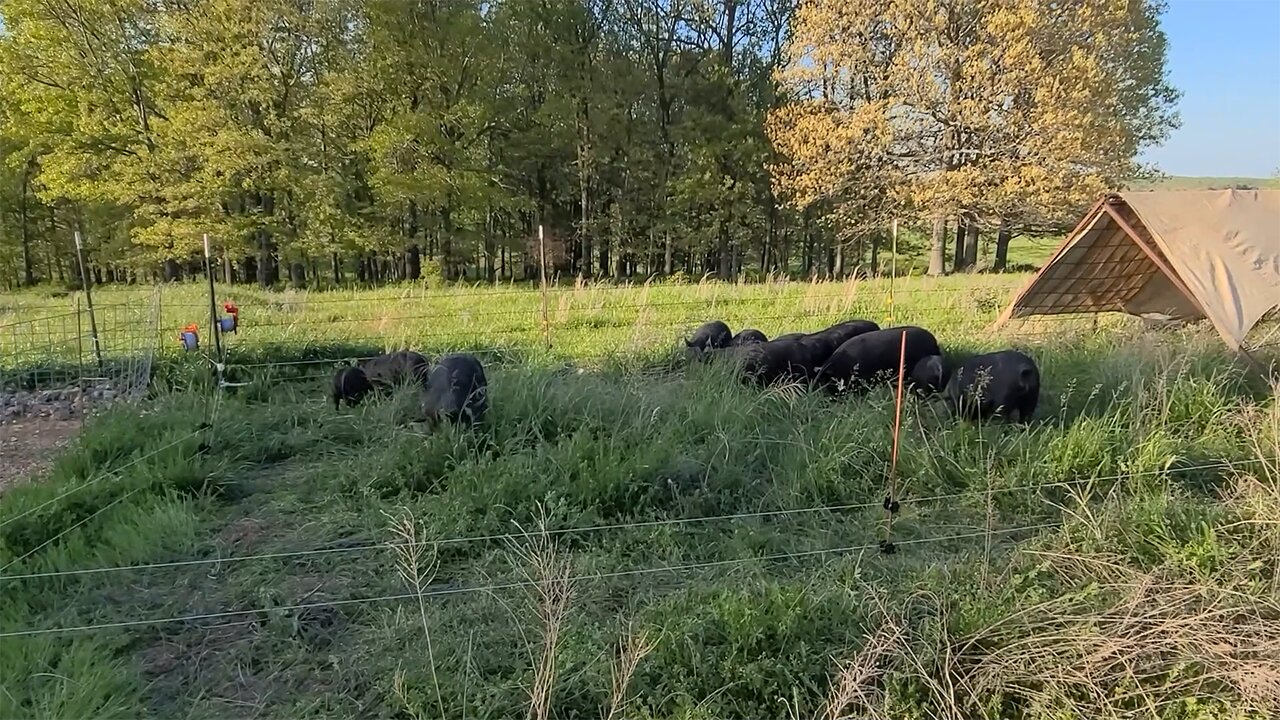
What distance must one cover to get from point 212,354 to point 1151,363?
A: 23.5 ft

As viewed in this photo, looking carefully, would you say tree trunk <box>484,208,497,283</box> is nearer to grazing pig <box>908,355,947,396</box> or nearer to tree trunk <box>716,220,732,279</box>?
tree trunk <box>716,220,732,279</box>

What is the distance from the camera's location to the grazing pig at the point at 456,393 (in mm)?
4480

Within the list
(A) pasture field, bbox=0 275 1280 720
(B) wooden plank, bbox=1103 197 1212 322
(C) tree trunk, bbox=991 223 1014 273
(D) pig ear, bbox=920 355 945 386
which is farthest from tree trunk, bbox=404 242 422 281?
(B) wooden plank, bbox=1103 197 1212 322

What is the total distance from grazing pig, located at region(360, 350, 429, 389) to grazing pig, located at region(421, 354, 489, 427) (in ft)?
2.01

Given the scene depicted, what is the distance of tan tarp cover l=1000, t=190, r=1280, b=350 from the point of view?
436 cm

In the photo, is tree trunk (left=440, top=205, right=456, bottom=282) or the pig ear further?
tree trunk (left=440, top=205, right=456, bottom=282)

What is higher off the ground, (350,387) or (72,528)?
(350,387)

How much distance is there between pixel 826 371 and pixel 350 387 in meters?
3.52

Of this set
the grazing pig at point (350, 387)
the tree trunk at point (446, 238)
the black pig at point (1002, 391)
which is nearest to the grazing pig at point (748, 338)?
the black pig at point (1002, 391)

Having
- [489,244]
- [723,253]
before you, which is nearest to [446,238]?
[489,244]

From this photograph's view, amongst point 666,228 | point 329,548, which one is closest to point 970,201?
point 666,228

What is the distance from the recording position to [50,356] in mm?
6383

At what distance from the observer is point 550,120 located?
22672 mm

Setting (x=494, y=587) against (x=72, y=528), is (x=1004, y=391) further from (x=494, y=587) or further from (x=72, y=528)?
(x=72, y=528)
